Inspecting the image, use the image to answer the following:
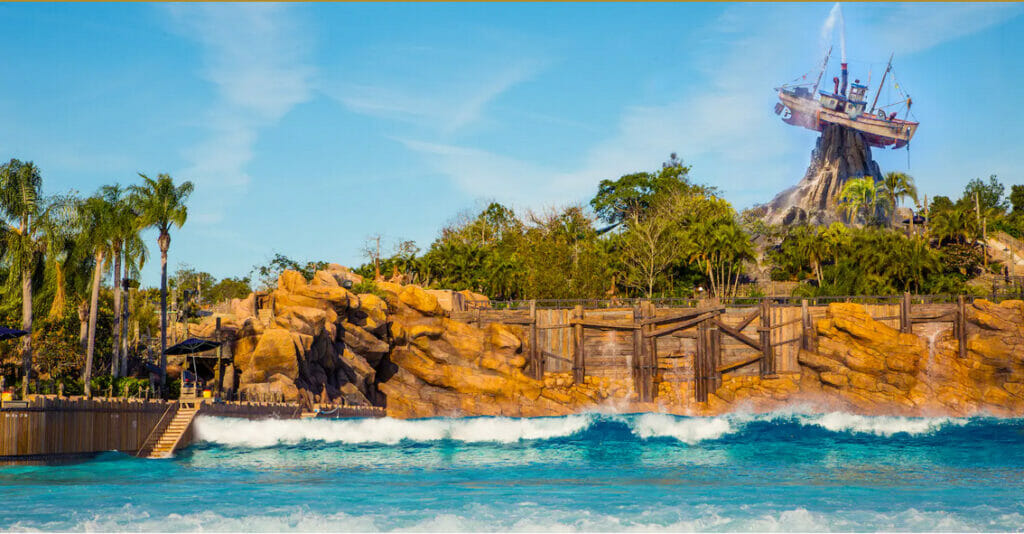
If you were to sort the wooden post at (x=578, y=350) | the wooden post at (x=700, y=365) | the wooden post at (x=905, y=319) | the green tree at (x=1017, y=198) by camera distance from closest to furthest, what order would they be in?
1. the wooden post at (x=905, y=319)
2. the wooden post at (x=700, y=365)
3. the wooden post at (x=578, y=350)
4. the green tree at (x=1017, y=198)

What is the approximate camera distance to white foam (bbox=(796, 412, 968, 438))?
38.0 metres

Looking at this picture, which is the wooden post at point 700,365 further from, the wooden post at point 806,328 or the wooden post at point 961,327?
the wooden post at point 961,327

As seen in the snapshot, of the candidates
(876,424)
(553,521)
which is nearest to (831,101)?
(876,424)

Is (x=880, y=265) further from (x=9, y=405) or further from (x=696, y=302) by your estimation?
(x=9, y=405)

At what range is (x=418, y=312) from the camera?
205ft

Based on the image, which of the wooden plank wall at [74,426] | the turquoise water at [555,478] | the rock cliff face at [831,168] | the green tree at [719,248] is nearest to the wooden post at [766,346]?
the turquoise water at [555,478]

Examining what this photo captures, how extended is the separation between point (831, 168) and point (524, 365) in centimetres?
7070

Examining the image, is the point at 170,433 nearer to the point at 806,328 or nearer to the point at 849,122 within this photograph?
the point at 806,328

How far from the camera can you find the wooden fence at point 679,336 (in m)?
58.0

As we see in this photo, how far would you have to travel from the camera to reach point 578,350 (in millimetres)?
60094

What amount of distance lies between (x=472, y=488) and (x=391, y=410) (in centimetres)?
3470

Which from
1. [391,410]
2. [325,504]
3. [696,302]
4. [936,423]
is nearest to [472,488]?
[325,504]

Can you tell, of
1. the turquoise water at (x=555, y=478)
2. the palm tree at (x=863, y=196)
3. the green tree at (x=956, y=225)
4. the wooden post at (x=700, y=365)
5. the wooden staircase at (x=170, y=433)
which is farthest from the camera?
the palm tree at (x=863, y=196)

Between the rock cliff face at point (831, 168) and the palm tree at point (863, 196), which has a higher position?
the rock cliff face at point (831, 168)
